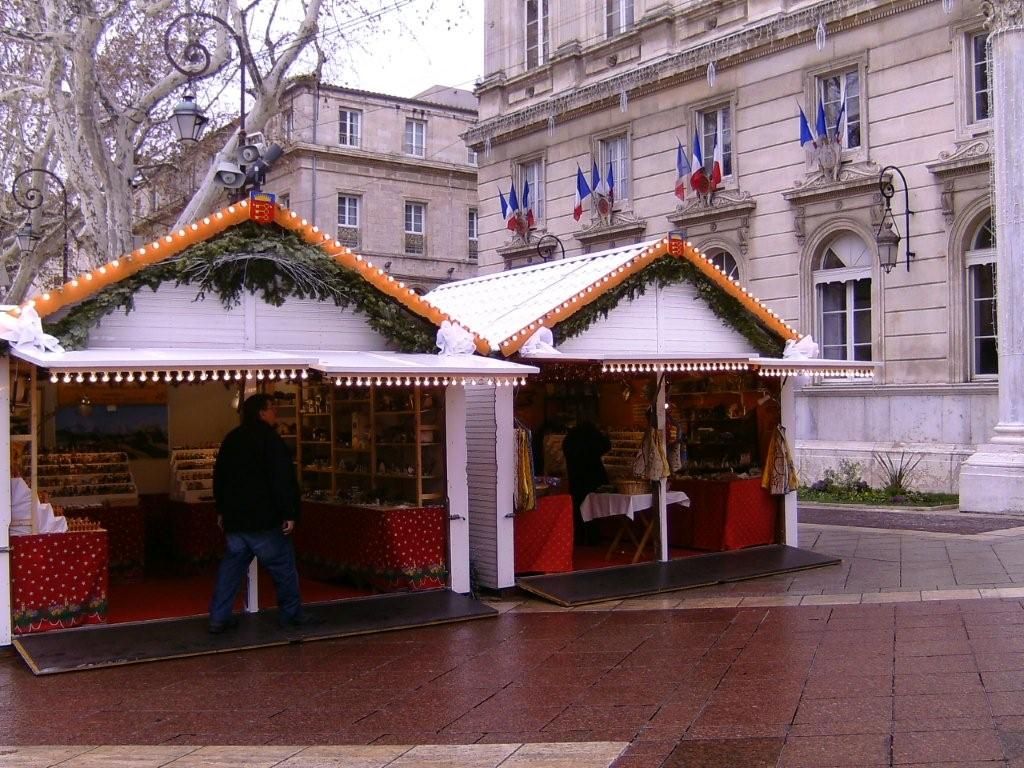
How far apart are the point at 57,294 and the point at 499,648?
4.26 m

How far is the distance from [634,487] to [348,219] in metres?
27.2

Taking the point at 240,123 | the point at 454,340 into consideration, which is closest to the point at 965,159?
the point at 240,123

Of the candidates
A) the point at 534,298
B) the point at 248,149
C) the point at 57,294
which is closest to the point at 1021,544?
the point at 534,298

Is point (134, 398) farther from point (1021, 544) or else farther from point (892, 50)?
point (892, 50)

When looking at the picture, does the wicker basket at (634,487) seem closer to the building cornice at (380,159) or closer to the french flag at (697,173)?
the french flag at (697,173)

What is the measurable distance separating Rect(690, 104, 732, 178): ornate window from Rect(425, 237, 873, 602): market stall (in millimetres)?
Answer: 9460

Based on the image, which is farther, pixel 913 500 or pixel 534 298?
pixel 913 500

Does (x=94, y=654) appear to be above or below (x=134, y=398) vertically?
below

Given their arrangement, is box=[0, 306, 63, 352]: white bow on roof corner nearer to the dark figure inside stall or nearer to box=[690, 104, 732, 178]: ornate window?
the dark figure inside stall

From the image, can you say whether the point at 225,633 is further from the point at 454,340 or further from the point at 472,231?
the point at 472,231

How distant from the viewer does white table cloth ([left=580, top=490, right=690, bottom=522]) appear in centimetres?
1175

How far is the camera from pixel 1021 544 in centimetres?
1260

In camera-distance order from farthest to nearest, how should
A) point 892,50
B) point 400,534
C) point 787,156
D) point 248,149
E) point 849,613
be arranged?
point 787,156 < point 892,50 < point 248,149 < point 400,534 < point 849,613

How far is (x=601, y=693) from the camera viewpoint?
272 inches
